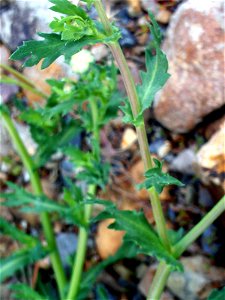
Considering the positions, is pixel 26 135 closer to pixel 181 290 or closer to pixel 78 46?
pixel 181 290

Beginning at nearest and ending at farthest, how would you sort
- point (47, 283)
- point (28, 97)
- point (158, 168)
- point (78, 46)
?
point (78, 46) < point (158, 168) < point (47, 283) < point (28, 97)

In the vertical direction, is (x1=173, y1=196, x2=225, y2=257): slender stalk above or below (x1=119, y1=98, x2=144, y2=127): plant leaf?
below

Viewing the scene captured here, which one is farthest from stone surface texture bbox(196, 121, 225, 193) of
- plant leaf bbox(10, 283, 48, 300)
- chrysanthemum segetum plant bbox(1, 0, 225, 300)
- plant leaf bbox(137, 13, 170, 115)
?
plant leaf bbox(10, 283, 48, 300)

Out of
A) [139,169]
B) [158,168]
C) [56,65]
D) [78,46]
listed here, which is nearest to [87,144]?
[139,169]

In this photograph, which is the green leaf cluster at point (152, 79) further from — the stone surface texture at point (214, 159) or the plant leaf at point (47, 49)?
the stone surface texture at point (214, 159)

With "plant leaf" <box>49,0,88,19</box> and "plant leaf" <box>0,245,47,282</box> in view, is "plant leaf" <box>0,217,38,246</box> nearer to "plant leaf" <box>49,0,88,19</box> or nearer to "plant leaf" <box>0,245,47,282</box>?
"plant leaf" <box>0,245,47,282</box>

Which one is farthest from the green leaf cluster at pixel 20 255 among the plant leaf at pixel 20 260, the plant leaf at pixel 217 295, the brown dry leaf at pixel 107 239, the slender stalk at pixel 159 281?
the plant leaf at pixel 217 295
